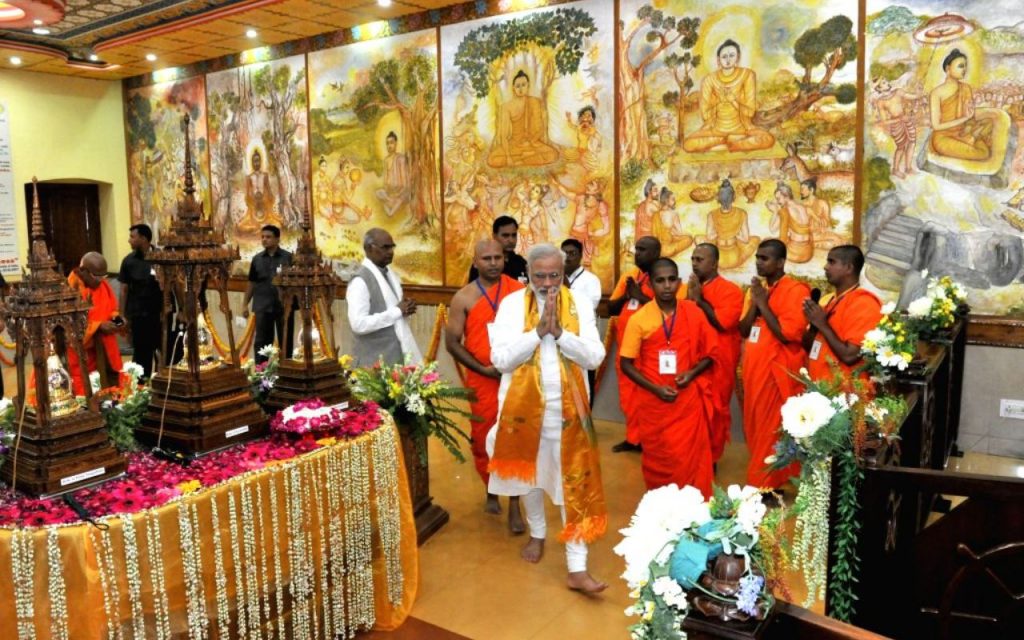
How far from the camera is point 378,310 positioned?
5285mm

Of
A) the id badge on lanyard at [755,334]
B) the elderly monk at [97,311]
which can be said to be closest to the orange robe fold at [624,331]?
the id badge on lanyard at [755,334]

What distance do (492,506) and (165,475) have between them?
8.36 feet

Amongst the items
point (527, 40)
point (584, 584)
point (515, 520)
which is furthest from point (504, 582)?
point (527, 40)

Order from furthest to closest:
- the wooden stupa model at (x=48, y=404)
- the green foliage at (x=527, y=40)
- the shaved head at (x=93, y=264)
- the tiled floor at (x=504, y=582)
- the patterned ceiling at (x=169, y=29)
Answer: the patterned ceiling at (x=169, y=29), the green foliage at (x=527, y=40), the shaved head at (x=93, y=264), the tiled floor at (x=504, y=582), the wooden stupa model at (x=48, y=404)

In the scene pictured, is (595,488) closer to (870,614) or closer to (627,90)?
(870,614)

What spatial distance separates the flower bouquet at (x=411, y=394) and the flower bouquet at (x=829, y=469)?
2.06 meters

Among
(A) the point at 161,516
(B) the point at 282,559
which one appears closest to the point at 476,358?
(B) the point at 282,559

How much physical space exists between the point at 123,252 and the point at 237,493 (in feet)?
35.2

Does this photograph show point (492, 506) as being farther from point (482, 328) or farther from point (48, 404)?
point (48, 404)

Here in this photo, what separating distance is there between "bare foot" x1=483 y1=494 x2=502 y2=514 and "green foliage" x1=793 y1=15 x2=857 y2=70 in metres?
4.13

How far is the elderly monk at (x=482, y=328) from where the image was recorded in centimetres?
479

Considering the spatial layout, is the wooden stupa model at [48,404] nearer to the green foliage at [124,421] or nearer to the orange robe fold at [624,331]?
the green foliage at [124,421]

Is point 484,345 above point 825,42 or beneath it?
beneath

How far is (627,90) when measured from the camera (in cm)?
714
